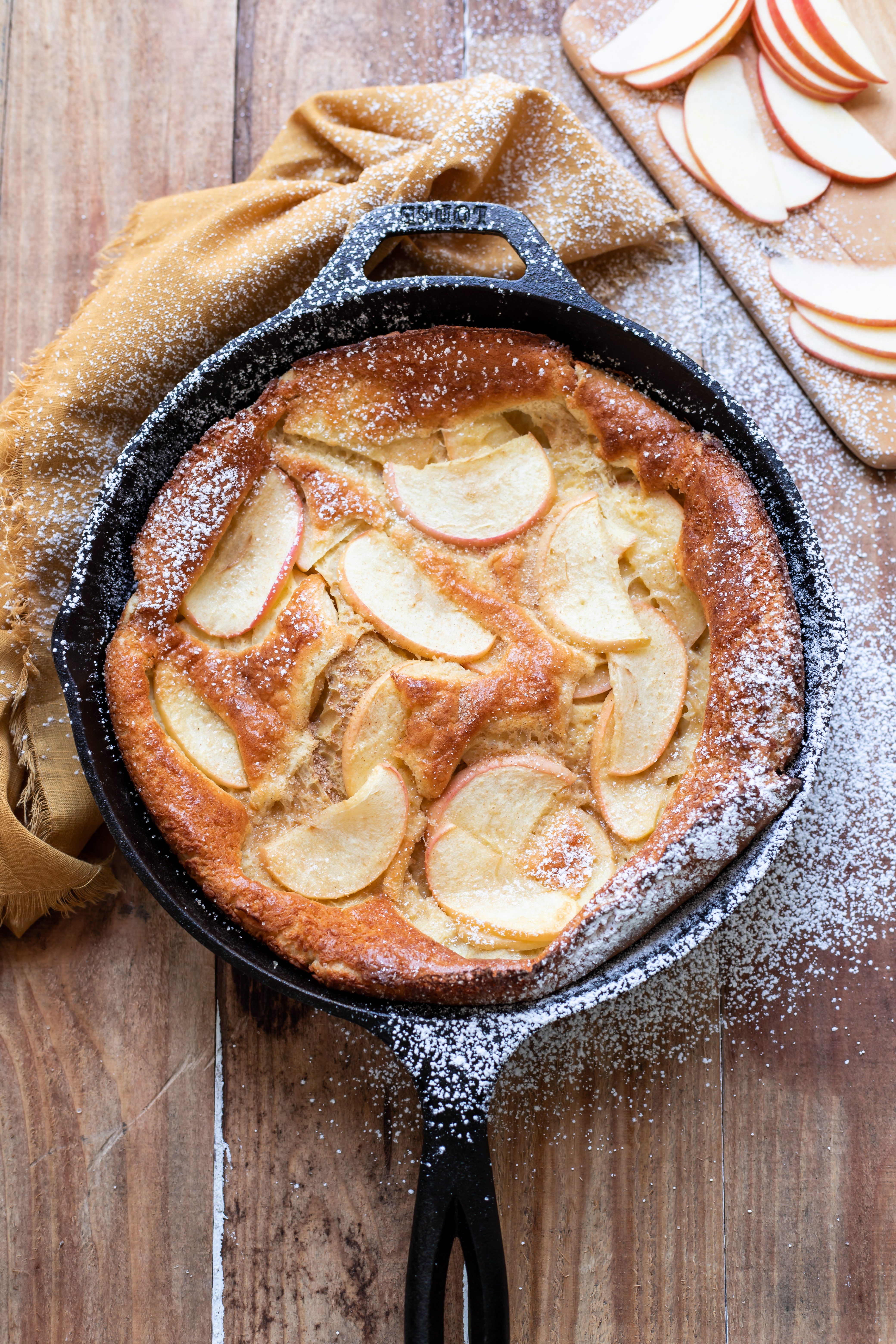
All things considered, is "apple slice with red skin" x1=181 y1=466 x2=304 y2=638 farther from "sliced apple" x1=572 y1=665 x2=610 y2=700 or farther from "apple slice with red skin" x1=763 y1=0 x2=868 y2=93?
"apple slice with red skin" x1=763 y1=0 x2=868 y2=93

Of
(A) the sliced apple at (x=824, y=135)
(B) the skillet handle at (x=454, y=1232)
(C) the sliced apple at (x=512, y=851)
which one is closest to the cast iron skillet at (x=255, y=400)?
(B) the skillet handle at (x=454, y=1232)

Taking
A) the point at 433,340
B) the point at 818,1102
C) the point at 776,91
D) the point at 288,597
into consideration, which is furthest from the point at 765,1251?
the point at 776,91

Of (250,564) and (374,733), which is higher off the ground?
(250,564)

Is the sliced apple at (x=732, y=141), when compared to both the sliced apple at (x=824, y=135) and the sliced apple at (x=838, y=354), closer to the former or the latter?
the sliced apple at (x=824, y=135)

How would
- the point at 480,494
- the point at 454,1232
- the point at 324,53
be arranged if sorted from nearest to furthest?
the point at 454,1232, the point at 480,494, the point at 324,53

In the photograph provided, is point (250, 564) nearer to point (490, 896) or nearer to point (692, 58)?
point (490, 896)

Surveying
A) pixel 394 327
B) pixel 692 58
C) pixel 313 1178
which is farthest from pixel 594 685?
pixel 692 58
